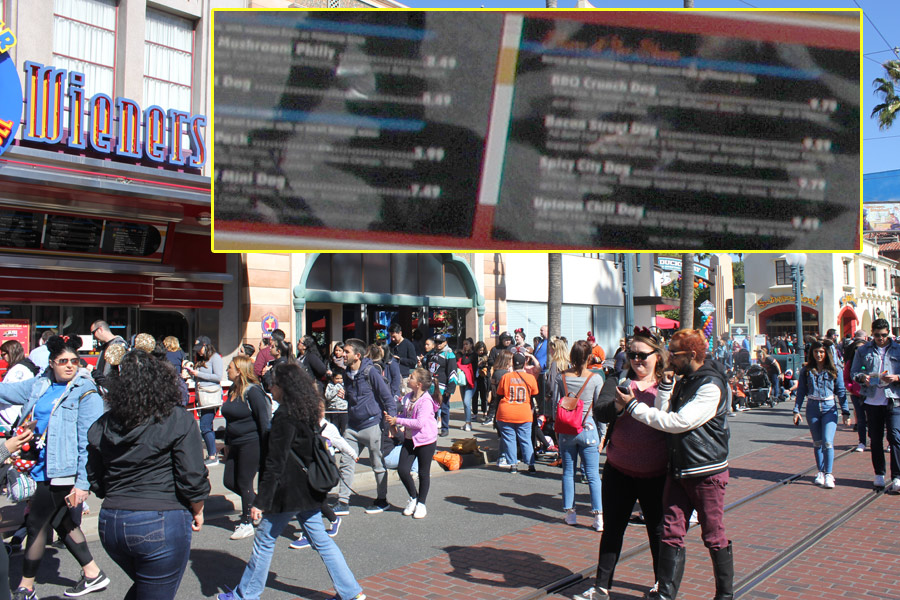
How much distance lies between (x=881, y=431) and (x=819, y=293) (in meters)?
38.8

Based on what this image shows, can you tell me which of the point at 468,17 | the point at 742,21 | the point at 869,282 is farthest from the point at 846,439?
the point at 869,282

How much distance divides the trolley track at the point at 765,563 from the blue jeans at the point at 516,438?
283cm

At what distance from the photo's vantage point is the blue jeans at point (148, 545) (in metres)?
3.70

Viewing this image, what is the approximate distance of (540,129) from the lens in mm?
5680

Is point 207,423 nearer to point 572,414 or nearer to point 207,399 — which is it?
point 207,399

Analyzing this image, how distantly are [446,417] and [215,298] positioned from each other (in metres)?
5.26

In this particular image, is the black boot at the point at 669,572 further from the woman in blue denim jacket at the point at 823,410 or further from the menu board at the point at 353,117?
the woman in blue denim jacket at the point at 823,410

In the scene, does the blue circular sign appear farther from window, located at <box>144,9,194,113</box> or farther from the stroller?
the stroller

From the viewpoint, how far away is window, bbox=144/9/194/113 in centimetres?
1428

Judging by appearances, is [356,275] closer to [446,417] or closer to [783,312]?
[446,417]

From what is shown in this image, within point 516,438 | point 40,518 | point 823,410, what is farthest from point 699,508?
point 516,438

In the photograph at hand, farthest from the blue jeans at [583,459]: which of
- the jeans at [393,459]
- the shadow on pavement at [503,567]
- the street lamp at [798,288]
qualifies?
the street lamp at [798,288]

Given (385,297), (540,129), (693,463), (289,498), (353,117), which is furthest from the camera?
(385,297)

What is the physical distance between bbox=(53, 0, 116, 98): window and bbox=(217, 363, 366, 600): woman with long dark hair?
10.5 meters
